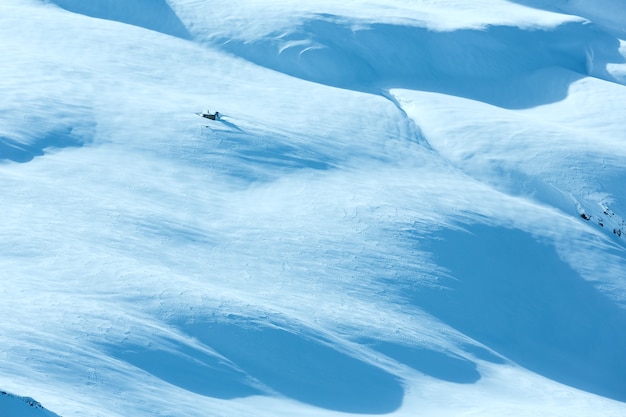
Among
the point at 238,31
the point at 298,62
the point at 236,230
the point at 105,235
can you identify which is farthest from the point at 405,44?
the point at 105,235

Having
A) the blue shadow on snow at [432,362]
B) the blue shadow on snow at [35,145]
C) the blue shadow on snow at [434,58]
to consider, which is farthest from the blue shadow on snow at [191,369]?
the blue shadow on snow at [434,58]

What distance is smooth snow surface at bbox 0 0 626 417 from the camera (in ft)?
29.9

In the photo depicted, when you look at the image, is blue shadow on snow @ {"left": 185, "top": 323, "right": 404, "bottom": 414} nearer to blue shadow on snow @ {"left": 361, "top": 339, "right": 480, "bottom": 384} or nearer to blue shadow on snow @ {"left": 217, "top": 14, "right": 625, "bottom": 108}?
blue shadow on snow @ {"left": 361, "top": 339, "right": 480, "bottom": 384}

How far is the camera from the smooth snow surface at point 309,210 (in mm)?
9102

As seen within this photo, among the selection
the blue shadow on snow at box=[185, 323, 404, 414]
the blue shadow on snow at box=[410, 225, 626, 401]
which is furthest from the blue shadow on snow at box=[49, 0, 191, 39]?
the blue shadow on snow at box=[185, 323, 404, 414]

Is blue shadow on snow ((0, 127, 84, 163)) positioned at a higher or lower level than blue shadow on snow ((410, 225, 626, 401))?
higher

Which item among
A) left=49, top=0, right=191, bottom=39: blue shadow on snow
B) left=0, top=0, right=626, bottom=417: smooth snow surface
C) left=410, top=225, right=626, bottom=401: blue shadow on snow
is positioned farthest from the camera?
left=49, top=0, right=191, bottom=39: blue shadow on snow

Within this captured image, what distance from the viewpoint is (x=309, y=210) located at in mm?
12992

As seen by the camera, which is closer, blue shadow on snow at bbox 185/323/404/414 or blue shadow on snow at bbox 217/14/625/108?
blue shadow on snow at bbox 185/323/404/414

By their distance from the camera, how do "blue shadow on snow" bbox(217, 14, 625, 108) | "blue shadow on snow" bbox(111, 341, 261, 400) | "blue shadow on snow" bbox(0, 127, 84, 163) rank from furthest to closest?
"blue shadow on snow" bbox(217, 14, 625, 108), "blue shadow on snow" bbox(0, 127, 84, 163), "blue shadow on snow" bbox(111, 341, 261, 400)

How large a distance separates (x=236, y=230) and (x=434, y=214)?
315 centimetres

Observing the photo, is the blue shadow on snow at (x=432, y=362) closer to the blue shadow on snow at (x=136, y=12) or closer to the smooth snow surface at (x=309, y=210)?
the smooth snow surface at (x=309, y=210)

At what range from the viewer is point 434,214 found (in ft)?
43.5

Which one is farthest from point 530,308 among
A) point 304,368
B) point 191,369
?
point 191,369
